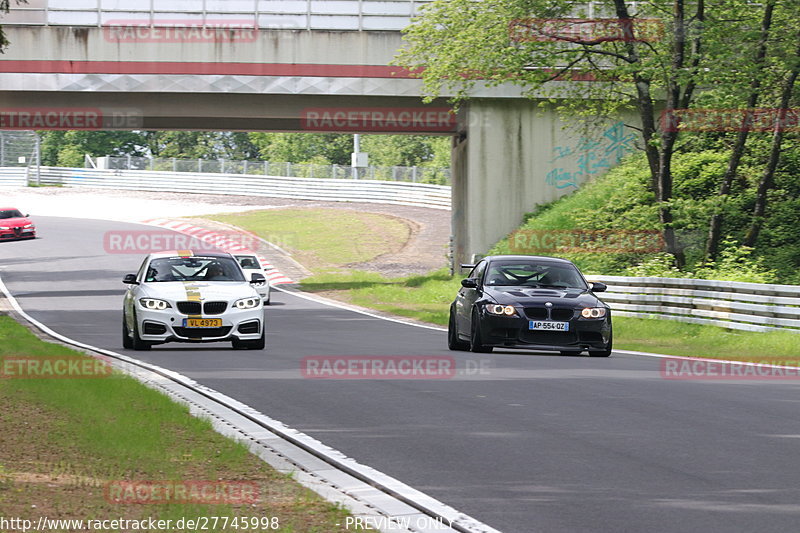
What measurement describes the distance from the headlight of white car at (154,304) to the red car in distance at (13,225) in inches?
1622

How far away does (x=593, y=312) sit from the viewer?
1827 cm

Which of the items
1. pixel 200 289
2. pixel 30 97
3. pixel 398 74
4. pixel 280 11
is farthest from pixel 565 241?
pixel 200 289

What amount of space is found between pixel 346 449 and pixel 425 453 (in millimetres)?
630

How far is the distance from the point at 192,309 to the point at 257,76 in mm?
22425

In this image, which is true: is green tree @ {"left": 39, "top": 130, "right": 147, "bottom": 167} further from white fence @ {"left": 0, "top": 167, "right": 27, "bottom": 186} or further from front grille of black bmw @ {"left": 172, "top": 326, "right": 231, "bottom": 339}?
front grille of black bmw @ {"left": 172, "top": 326, "right": 231, "bottom": 339}

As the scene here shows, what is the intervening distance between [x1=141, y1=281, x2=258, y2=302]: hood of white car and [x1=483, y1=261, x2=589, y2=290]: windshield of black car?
368 cm

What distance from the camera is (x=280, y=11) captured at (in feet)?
133

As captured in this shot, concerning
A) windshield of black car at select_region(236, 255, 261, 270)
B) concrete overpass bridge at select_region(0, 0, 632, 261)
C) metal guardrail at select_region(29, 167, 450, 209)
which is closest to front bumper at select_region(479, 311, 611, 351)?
windshield of black car at select_region(236, 255, 261, 270)

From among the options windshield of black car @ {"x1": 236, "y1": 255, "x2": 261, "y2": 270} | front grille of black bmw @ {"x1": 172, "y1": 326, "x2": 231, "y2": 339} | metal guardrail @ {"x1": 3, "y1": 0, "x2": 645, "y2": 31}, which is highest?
metal guardrail @ {"x1": 3, "y1": 0, "x2": 645, "y2": 31}

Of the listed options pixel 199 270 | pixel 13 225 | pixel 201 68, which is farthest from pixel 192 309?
pixel 13 225

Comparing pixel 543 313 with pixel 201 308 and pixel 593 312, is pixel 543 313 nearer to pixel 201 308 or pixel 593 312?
pixel 593 312

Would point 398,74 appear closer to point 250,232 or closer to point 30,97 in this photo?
point 30,97

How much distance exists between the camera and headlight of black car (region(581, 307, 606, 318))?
18188mm

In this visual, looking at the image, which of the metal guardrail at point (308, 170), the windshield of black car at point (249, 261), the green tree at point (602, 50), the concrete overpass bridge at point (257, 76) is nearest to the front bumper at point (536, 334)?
the green tree at point (602, 50)
